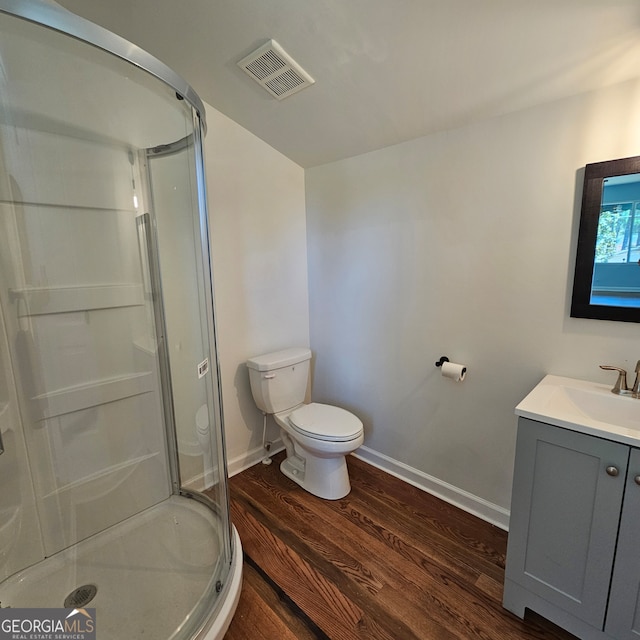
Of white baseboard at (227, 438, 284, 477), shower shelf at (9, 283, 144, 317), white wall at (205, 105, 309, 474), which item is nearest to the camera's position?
shower shelf at (9, 283, 144, 317)

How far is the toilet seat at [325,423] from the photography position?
6.11 feet

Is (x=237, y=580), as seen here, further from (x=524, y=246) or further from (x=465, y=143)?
(x=465, y=143)

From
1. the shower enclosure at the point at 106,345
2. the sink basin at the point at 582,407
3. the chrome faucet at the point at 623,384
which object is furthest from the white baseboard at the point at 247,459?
the chrome faucet at the point at 623,384

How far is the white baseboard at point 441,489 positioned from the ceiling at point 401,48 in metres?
1.94

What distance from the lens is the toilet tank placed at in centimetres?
211

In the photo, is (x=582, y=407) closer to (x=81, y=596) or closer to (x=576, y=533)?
(x=576, y=533)

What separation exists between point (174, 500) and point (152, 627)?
0.65m

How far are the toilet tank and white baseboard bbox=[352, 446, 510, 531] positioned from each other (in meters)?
0.65

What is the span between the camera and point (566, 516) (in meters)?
1.15

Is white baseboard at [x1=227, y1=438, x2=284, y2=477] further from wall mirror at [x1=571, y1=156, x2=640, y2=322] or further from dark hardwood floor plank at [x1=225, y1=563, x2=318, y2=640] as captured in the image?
wall mirror at [x1=571, y1=156, x2=640, y2=322]

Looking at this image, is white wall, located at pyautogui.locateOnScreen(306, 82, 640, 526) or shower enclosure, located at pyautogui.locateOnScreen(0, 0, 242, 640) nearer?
shower enclosure, located at pyautogui.locateOnScreen(0, 0, 242, 640)

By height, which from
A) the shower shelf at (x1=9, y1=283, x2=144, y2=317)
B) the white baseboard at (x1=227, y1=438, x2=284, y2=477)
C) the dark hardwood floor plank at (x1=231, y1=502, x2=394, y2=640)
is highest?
the shower shelf at (x1=9, y1=283, x2=144, y2=317)

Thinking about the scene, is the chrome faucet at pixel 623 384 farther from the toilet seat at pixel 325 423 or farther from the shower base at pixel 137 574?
the shower base at pixel 137 574

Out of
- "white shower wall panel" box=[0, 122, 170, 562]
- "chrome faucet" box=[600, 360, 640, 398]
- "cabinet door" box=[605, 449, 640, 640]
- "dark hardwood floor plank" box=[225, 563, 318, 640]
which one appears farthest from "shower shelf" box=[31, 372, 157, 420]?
"chrome faucet" box=[600, 360, 640, 398]
